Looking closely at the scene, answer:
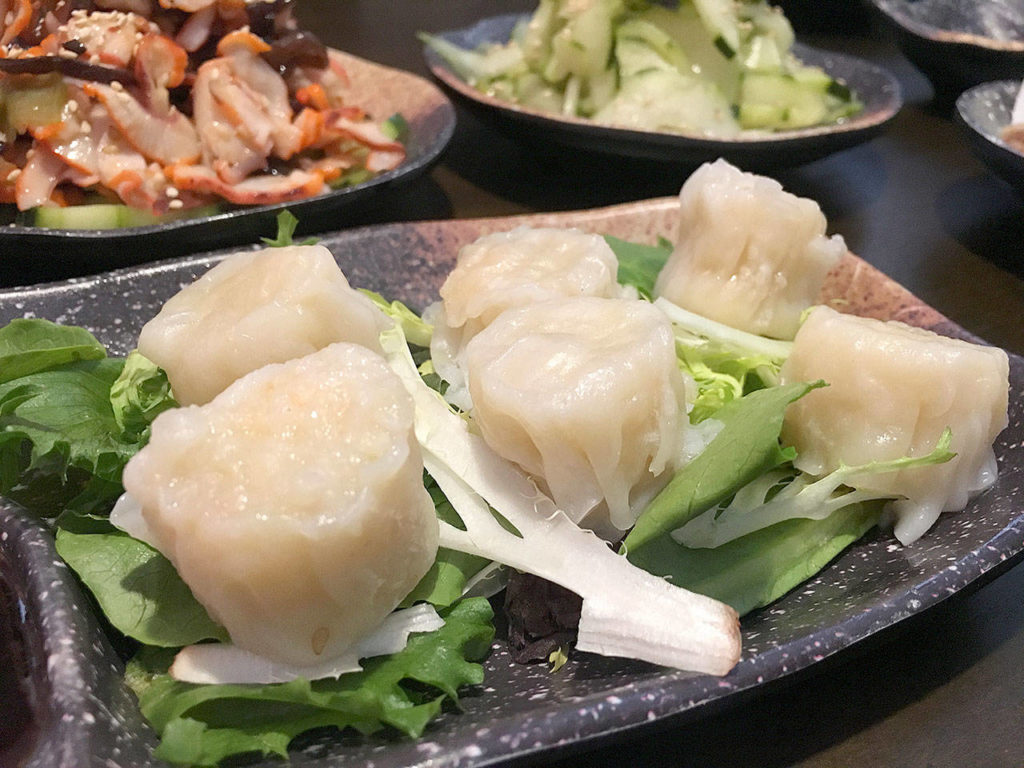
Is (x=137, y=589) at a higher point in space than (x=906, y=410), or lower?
lower

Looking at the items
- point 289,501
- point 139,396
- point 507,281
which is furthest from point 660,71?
point 289,501

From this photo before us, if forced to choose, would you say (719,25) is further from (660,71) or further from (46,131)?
(46,131)

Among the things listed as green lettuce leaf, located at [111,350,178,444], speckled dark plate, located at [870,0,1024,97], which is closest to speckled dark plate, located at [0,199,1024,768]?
green lettuce leaf, located at [111,350,178,444]

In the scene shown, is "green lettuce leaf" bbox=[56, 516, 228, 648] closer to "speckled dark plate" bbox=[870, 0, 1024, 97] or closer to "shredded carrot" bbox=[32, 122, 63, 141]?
"shredded carrot" bbox=[32, 122, 63, 141]

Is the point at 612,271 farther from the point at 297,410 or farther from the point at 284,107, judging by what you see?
the point at 284,107

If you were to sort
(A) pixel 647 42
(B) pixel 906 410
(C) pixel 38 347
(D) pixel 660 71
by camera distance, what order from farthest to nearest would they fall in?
(A) pixel 647 42 → (D) pixel 660 71 → (C) pixel 38 347 → (B) pixel 906 410

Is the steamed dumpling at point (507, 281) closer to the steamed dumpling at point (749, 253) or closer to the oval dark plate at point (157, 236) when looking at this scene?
the steamed dumpling at point (749, 253)
